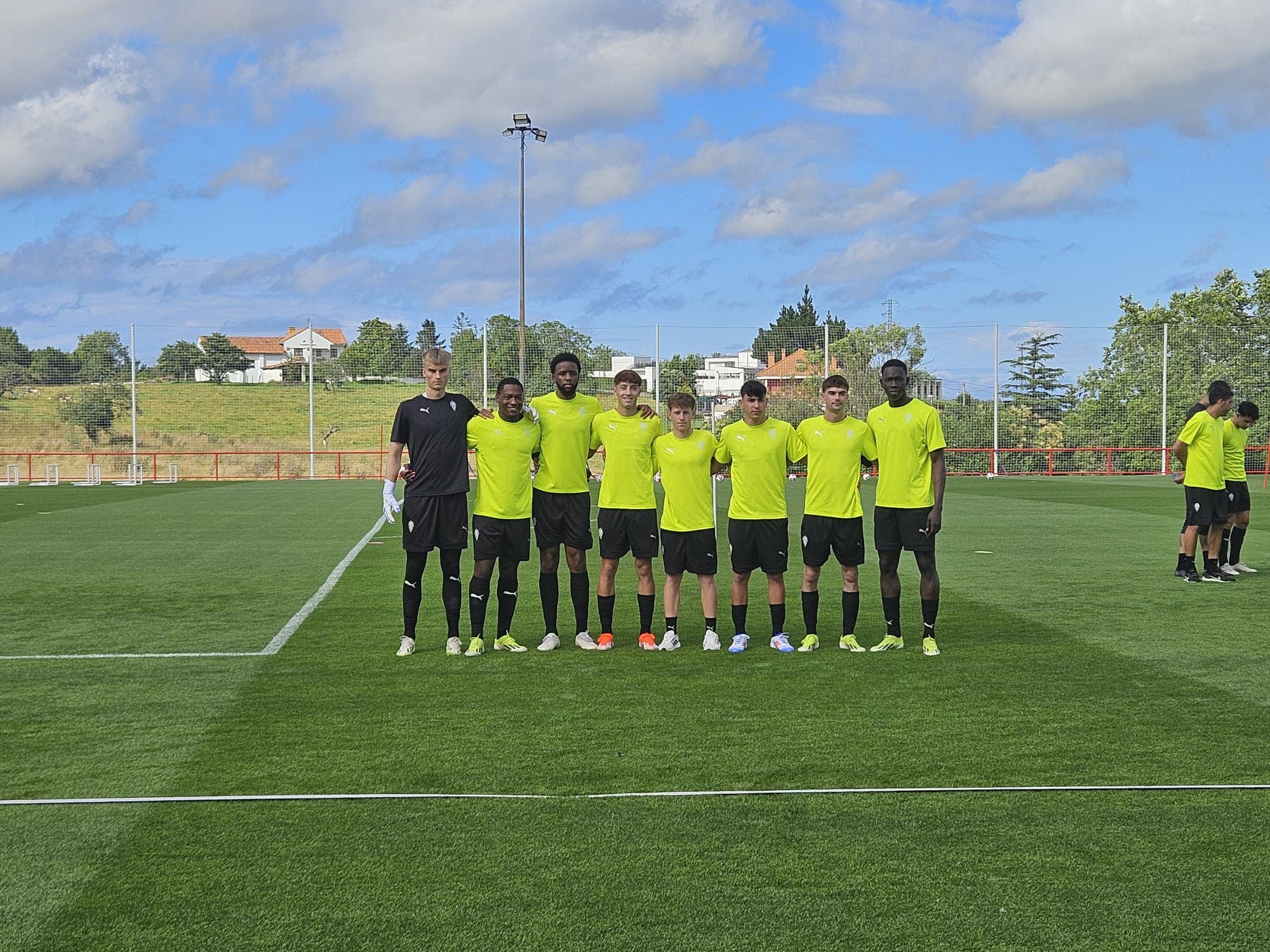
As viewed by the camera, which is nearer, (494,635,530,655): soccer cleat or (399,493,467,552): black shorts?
(399,493,467,552): black shorts

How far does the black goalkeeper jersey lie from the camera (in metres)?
7.85

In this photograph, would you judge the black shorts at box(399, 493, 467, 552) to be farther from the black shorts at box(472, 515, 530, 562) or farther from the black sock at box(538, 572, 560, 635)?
the black sock at box(538, 572, 560, 635)

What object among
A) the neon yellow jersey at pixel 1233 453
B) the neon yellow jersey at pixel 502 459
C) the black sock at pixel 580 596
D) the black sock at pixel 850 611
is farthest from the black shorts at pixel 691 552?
the neon yellow jersey at pixel 1233 453

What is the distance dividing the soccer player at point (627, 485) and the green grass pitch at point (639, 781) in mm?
647

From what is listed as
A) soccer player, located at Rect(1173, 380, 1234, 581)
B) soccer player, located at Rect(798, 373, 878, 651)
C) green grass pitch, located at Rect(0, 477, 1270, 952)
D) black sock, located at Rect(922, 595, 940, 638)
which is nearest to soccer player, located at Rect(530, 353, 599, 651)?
green grass pitch, located at Rect(0, 477, 1270, 952)

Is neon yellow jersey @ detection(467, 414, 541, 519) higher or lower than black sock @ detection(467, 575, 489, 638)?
higher

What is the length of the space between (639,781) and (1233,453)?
9170 mm

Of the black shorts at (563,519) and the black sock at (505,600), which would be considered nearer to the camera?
the black shorts at (563,519)

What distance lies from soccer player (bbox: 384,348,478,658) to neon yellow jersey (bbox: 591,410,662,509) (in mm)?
869

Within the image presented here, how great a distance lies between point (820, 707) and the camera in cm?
636

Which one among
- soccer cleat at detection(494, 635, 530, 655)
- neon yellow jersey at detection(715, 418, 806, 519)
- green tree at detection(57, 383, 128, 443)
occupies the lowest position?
soccer cleat at detection(494, 635, 530, 655)

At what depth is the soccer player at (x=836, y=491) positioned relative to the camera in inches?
313

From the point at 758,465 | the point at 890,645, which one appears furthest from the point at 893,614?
the point at 758,465

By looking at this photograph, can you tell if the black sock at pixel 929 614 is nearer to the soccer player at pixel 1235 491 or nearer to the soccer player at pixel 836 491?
the soccer player at pixel 836 491
